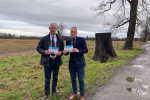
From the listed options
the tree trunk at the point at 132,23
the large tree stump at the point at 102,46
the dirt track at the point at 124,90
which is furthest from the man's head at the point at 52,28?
the tree trunk at the point at 132,23

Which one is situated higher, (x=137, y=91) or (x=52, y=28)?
(x=52, y=28)

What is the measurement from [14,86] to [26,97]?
1.12 metres

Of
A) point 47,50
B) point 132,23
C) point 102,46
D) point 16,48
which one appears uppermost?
point 132,23

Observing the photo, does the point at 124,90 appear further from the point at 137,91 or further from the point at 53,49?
the point at 53,49

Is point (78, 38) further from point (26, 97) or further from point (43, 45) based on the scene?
point (26, 97)

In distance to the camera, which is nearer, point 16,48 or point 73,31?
point 73,31

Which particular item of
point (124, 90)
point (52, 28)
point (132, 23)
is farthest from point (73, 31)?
point (132, 23)

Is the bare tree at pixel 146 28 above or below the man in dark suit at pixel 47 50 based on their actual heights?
above

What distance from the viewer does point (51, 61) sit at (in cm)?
357

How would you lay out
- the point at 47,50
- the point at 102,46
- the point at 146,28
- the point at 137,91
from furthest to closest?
the point at 146,28 → the point at 102,46 → the point at 137,91 → the point at 47,50

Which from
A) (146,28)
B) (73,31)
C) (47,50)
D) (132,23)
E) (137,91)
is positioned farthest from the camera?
(146,28)

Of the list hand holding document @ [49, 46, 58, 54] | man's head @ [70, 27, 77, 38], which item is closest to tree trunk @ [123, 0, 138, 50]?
man's head @ [70, 27, 77, 38]

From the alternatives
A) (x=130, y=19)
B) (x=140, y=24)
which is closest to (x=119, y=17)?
(x=130, y=19)

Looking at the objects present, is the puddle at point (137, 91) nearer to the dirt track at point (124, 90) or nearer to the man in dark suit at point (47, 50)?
the dirt track at point (124, 90)
